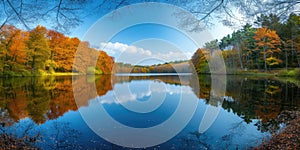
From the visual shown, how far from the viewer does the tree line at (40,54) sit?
96.0 ft

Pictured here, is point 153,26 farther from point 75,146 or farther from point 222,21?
point 75,146

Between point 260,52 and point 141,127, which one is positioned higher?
point 260,52

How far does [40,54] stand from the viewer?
3338cm

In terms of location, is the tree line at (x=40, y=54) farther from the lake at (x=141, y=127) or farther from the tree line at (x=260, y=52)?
the tree line at (x=260, y=52)

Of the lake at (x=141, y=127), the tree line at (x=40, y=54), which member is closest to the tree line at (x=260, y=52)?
the lake at (x=141, y=127)

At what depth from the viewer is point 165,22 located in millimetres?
6961

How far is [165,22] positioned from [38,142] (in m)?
5.38

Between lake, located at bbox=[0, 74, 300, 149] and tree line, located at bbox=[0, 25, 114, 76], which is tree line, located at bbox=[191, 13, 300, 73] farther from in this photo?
tree line, located at bbox=[0, 25, 114, 76]

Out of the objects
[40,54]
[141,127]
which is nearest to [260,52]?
[141,127]

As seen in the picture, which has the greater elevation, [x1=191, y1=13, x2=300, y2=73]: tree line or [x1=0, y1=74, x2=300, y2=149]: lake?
[x1=191, y1=13, x2=300, y2=73]: tree line

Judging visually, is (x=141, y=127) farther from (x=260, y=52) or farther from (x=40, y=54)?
(x=260, y=52)

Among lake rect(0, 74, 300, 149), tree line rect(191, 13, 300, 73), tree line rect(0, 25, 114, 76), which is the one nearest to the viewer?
lake rect(0, 74, 300, 149)

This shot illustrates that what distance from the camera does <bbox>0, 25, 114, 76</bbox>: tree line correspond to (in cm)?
2925

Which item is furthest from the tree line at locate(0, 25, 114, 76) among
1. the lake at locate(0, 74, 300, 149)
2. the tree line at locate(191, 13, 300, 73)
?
the tree line at locate(191, 13, 300, 73)
